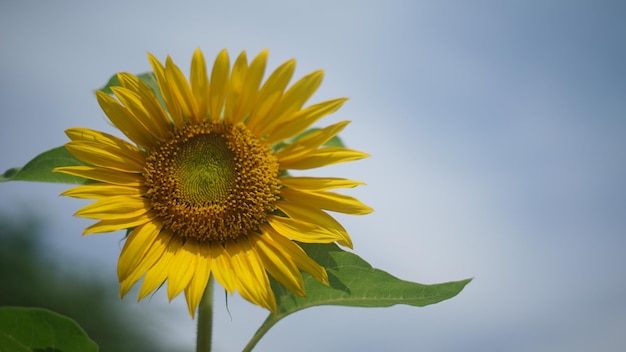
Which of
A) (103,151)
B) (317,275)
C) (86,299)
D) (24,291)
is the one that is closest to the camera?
(317,275)

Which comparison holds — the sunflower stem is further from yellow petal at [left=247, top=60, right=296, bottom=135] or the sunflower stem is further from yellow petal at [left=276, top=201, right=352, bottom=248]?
yellow petal at [left=247, top=60, right=296, bottom=135]

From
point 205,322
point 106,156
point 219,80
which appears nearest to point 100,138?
point 106,156

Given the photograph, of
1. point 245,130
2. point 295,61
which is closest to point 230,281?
point 245,130

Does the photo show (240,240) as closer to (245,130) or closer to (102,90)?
(245,130)

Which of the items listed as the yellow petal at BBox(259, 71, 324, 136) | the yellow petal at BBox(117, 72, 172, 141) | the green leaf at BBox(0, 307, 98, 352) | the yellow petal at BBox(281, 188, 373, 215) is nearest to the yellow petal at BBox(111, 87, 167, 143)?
the yellow petal at BBox(117, 72, 172, 141)

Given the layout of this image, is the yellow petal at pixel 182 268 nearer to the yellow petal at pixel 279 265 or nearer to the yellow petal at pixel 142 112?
the yellow petal at pixel 279 265

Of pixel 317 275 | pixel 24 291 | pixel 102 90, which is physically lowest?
pixel 24 291

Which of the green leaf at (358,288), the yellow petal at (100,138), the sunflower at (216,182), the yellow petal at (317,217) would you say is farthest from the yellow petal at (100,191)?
the green leaf at (358,288)
